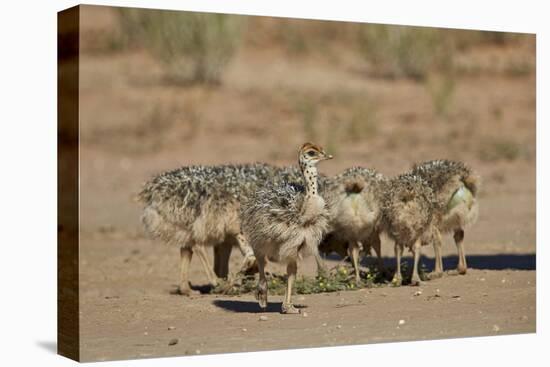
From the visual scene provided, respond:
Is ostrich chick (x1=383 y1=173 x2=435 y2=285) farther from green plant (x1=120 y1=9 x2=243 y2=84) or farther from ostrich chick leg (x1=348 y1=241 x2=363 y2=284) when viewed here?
green plant (x1=120 y1=9 x2=243 y2=84)

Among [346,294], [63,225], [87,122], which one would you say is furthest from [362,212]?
[87,122]

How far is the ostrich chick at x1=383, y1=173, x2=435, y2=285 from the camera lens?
36.7 ft

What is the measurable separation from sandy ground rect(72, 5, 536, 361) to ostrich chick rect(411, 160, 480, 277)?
21.0 inches

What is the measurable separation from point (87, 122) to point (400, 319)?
34.4ft

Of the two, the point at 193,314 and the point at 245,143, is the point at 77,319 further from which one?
the point at 245,143

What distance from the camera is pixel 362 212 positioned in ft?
36.9

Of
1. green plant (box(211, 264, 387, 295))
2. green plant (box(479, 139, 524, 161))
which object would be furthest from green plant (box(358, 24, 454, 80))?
green plant (box(211, 264, 387, 295))

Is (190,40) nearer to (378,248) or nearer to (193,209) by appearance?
(378,248)

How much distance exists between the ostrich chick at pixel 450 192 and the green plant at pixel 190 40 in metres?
8.01

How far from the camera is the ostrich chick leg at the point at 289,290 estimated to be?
1007 cm

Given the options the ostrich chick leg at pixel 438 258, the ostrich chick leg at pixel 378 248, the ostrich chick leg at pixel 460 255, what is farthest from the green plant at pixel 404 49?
the ostrich chick leg at pixel 378 248

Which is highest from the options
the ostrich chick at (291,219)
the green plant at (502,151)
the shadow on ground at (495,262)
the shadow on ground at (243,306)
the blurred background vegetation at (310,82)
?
the blurred background vegetation at (310,82)

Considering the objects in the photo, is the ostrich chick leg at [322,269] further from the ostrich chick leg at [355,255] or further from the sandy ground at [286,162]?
the ostrich chick leg at [355,255]

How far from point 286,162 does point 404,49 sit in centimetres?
265
